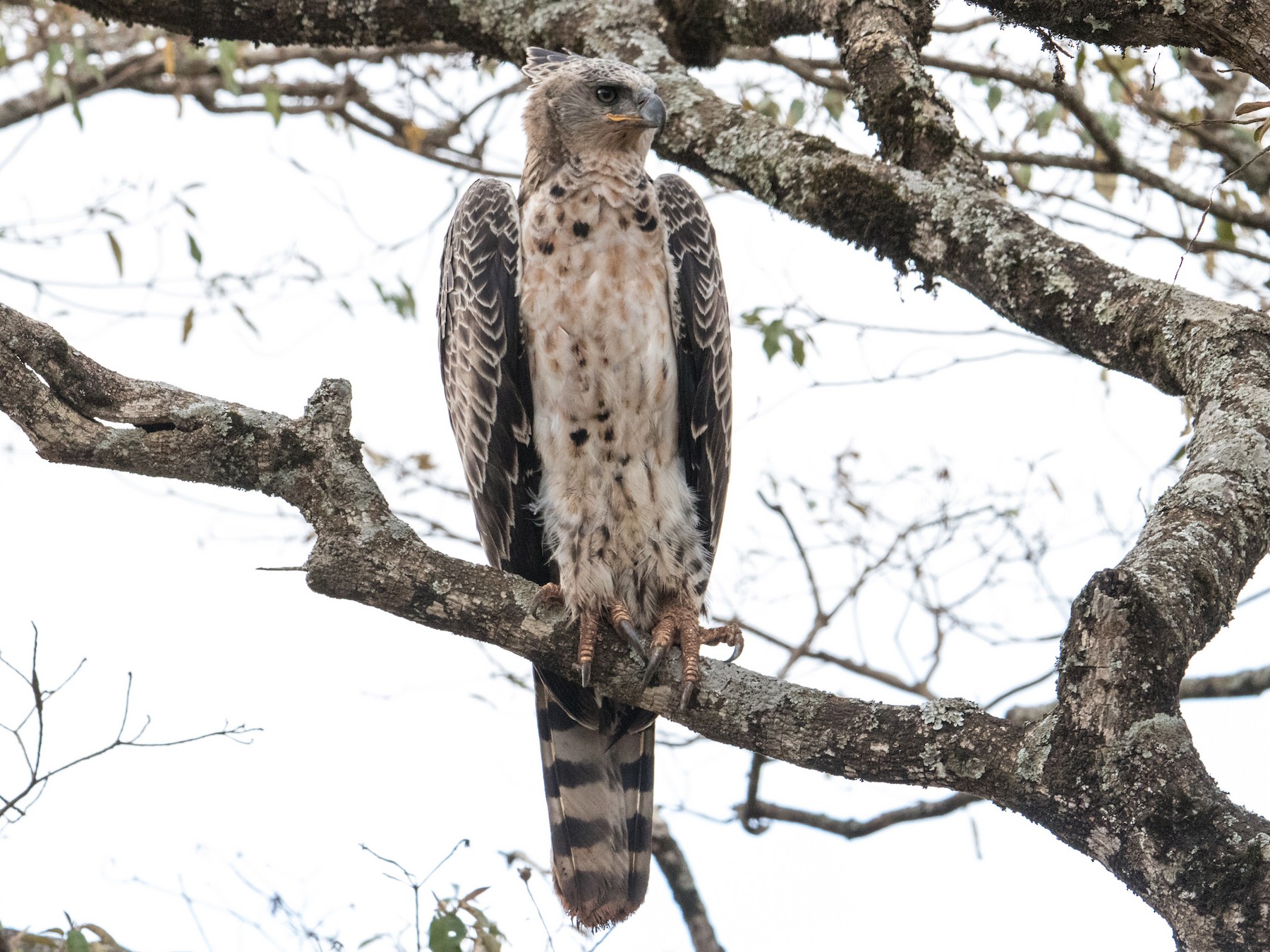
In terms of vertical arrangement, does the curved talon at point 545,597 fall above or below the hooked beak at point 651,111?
below

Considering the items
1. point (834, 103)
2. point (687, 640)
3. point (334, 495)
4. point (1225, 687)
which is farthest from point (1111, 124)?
point (334, 495)

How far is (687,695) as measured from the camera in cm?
331

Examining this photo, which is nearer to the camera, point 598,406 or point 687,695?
point 687,695

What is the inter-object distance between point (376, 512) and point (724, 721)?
101cm

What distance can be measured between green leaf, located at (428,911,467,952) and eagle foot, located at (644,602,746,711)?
103cm

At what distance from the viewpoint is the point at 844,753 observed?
2.91 metres

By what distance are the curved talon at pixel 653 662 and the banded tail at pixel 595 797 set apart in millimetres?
473

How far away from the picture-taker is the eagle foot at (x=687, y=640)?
3434 millimetres

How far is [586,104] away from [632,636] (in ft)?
6.72

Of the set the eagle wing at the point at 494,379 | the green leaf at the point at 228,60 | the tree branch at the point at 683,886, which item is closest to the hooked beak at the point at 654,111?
the eagle wing at the point at 494,379

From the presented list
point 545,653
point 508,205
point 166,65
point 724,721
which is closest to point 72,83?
point 166,65

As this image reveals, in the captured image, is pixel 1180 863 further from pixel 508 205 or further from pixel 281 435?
pixel 508 205

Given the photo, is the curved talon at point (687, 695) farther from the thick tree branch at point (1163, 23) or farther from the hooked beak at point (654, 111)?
the hooked beak at point (654, 111)

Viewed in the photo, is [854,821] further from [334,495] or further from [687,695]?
[334,495]
